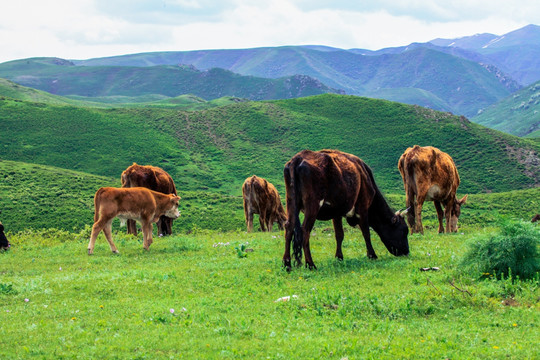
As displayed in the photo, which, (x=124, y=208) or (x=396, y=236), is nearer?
(x=396, y=236)

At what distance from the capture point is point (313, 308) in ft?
32.0

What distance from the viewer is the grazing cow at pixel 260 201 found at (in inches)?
1032

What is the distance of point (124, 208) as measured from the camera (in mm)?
17391

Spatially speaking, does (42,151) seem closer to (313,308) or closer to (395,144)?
(395,144)

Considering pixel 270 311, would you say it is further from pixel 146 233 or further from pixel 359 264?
pixel 146 233

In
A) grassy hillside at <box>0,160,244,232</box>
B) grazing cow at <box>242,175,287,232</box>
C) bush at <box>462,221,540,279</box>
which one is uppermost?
bush at <box>462,221,540,279</box>

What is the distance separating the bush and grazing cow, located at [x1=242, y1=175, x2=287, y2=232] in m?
15.6

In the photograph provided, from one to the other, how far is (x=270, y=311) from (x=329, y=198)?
4.34 m

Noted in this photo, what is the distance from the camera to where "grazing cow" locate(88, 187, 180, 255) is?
16984 mm

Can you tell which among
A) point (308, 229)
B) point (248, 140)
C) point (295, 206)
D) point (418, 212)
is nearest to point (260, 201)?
point (418, 212)

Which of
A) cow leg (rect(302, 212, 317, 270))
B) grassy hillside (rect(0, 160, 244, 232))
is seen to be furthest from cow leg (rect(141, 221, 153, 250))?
grassy hillside (rect(0, 160, 244, 232))

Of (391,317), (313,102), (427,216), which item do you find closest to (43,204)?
(427,216)

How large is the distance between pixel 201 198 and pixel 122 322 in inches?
1616

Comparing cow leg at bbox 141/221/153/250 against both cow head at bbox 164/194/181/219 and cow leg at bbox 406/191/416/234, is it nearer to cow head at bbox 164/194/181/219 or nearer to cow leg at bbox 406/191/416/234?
cow head at bbox 164/194/181/219
